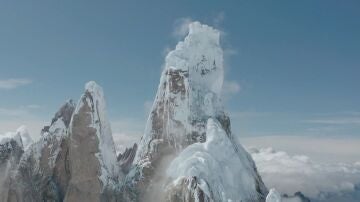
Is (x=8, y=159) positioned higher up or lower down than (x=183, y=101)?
lower down

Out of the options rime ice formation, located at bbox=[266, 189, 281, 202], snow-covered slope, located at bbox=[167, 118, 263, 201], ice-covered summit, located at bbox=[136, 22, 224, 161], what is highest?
ice-covered summit, located at bbox=[136, 22, 224, 161]

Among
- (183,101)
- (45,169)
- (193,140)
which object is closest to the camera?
(193,140)

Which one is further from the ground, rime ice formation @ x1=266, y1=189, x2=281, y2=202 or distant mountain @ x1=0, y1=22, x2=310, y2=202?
distant mountain @ x1=0, y1=22, x2=310, y2=202

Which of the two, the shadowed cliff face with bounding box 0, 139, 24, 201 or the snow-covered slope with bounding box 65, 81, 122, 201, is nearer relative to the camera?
the snow-covered slope with bounding box 65, 81, 122, 201

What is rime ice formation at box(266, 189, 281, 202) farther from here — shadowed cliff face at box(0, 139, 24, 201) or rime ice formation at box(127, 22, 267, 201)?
shadowed cliff face at box(0, 139, 24, 201)

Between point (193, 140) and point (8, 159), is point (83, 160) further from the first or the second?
point (8, 159)

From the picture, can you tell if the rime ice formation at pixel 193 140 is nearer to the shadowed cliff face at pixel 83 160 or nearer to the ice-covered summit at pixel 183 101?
the ice-covered summit at pixel 183 101

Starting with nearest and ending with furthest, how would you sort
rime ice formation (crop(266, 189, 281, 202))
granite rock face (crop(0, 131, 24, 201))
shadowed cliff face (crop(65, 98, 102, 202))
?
1. rime ice formation (crop(266, 189, 281, 202))
2. shadowed cliff face (crop(65, 98, 102, 202))
3. granite rock face (crop(0, 131, 24, 201))

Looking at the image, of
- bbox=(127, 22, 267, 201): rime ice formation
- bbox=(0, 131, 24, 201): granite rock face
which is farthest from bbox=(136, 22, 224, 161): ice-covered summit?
bbox=(0, 131, 24, 201): granite rock face

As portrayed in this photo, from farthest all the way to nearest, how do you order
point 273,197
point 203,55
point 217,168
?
point 203,55
point 217,168
point 273,197

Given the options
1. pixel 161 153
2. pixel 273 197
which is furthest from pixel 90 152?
pixel 273 197
